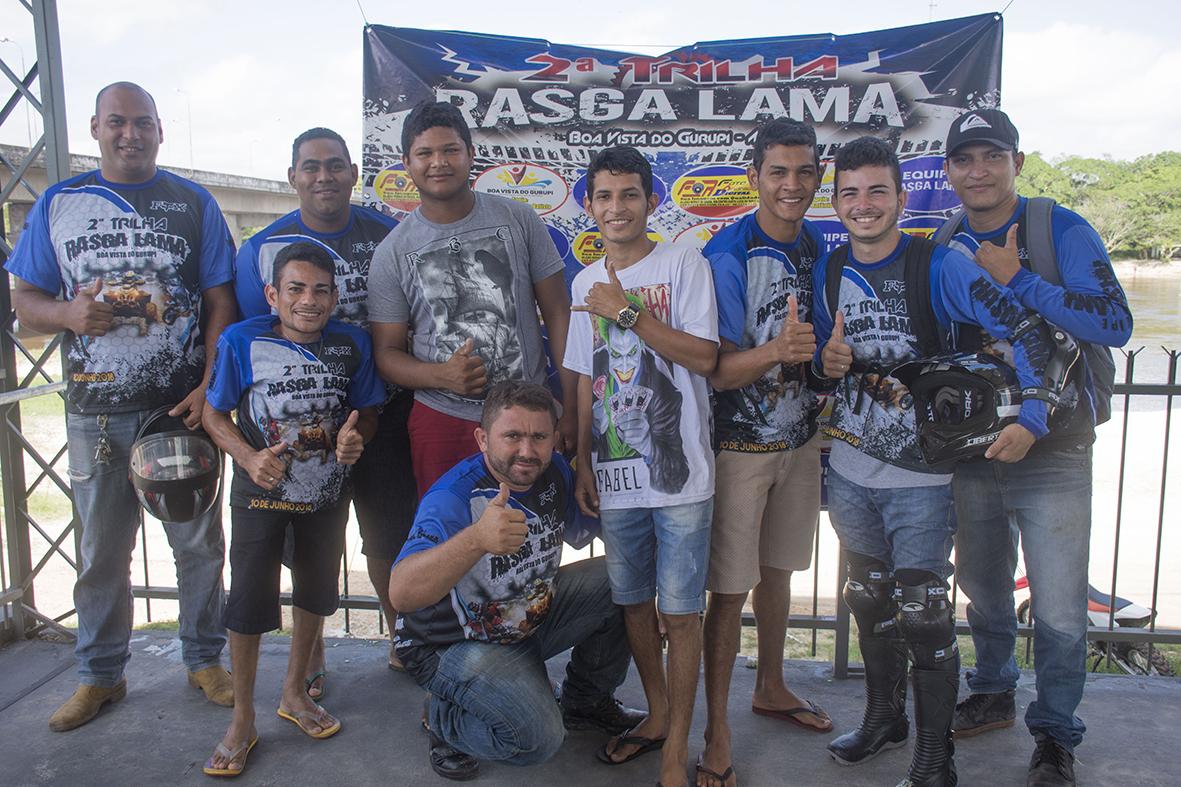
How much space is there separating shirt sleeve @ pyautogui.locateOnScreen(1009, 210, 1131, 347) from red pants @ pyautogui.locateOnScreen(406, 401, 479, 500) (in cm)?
203

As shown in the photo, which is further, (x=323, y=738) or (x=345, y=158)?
(x=345, y=158)

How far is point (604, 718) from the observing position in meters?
3.38

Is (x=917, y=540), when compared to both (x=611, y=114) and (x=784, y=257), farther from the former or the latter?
(x=611, y=114)

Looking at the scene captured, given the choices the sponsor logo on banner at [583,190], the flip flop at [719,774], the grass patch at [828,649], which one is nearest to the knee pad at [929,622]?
the flip flop at [719,774]

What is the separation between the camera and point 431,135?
10.5 ft

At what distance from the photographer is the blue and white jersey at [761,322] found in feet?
9.85

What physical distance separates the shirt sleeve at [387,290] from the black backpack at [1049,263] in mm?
2018

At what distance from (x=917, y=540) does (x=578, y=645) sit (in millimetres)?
1366

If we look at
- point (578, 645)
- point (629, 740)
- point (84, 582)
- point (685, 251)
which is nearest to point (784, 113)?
point (685, 251)

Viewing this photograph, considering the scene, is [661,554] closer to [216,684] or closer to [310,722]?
[310,722]

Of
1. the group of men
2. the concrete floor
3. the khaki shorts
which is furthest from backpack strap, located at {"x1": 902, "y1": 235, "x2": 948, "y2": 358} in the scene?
the concrete floor

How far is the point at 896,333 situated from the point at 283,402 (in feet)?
7.18

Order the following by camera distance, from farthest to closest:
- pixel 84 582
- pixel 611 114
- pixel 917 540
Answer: pixel 611 114
pixel 84 582
pixel 917 540

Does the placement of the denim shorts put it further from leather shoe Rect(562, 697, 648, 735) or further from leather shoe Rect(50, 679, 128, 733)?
leather shoe Rect(50, 679, 128, 733)
